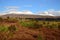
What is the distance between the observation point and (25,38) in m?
14.9

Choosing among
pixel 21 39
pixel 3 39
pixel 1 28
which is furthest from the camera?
pixel 1 28

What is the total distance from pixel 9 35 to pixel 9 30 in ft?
7.04

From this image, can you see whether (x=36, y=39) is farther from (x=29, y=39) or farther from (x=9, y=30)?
(x=9, y=30)

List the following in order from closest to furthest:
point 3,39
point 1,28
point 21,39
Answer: point 3,39 < point 21,39 < point 1,28

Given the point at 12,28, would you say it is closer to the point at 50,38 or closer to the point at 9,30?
the point at 9,30

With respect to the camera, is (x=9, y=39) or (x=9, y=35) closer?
(x=9, y=39)

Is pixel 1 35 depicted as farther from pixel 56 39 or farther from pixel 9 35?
pixel 56 39

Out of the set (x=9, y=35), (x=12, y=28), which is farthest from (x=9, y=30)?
(x=9, y=35)

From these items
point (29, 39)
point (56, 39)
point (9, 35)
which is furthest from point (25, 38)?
point (56, 39)

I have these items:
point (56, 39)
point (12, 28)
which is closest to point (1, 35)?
point (12, 28)

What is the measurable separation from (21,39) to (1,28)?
10.9 feet

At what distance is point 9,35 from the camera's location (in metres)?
15.1

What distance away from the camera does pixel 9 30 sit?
17188 millimetres

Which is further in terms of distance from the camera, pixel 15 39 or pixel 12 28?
pixel 12 28
